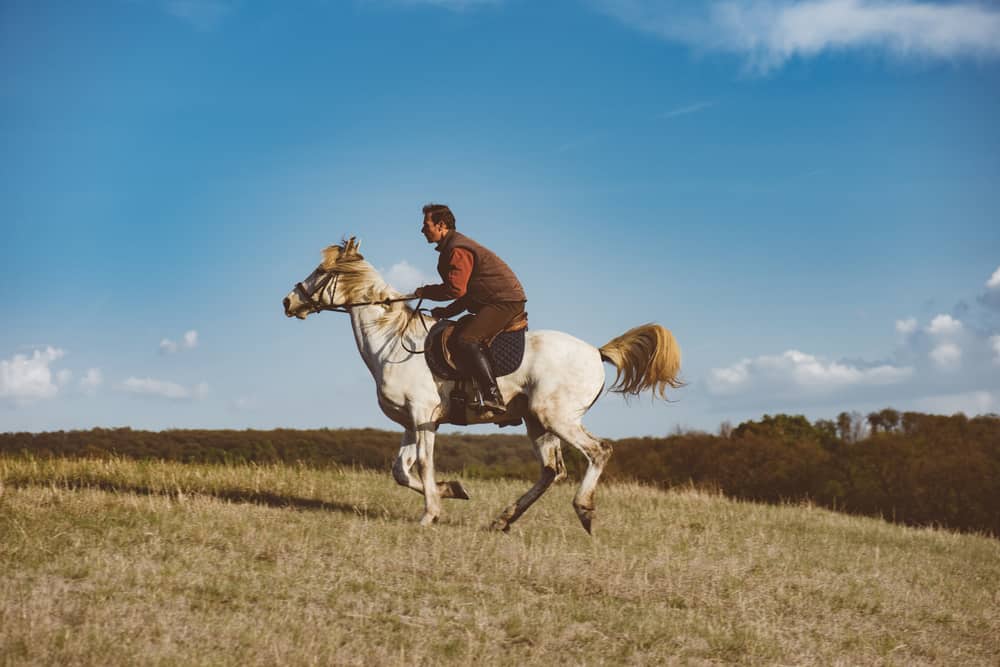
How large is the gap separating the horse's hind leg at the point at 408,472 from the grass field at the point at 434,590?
1.44ft

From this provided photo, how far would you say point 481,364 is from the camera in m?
9.72

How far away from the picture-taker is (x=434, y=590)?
25.1 feet

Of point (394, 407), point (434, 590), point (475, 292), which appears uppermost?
point (475, 292)

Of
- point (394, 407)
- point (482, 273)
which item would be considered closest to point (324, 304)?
point (394, 407)

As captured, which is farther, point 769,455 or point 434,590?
point 769,455

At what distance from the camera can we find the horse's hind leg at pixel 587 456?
32.6ft

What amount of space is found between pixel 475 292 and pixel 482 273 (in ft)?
0.76

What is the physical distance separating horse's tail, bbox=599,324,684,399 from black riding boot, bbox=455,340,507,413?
63.6 inches

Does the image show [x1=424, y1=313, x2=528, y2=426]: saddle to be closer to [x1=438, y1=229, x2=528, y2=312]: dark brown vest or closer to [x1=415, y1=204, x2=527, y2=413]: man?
[x1=415, y1=204, x2=527, y2=413]: man

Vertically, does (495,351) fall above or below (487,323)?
below

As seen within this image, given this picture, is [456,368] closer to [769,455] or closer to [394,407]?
[394,407]

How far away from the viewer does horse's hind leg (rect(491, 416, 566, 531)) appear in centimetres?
1032

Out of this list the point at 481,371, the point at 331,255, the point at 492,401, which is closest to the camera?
the point at 481,371

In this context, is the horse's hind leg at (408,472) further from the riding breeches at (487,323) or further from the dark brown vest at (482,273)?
the dark brown vest at (482,273)
